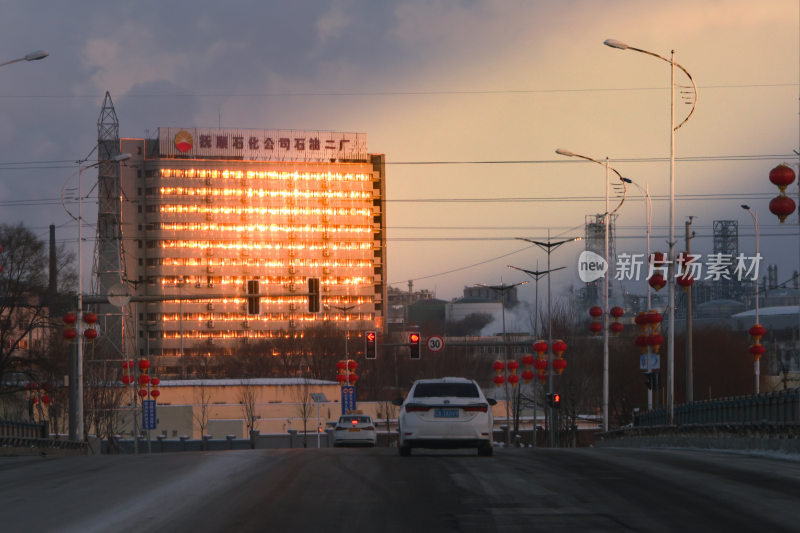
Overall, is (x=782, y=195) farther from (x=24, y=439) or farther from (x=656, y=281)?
(x=24, y=439)

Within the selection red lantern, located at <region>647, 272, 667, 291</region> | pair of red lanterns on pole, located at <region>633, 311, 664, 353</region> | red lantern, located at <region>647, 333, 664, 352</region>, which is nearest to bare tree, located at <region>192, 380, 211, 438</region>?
pair of red lanterns on pole, located at <region>633, 311, 664, 353</region>

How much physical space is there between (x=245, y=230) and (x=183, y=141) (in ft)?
64.5

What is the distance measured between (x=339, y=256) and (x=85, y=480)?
16221 cm

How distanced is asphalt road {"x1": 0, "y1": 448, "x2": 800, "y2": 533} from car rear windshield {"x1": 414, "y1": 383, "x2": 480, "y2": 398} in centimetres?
357

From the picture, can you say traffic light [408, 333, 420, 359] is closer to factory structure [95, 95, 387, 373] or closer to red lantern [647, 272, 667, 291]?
red lantern [647, 272, 667, 291]

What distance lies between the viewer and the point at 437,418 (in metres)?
22.9

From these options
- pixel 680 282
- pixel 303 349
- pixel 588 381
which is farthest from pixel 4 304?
pixel 303 349

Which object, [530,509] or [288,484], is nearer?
[530,509]

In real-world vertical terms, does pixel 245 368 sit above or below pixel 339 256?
below

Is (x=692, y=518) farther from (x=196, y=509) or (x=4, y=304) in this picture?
(x=4, y=304)

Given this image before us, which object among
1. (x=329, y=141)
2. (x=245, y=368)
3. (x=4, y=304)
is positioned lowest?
(x=245, y=368)

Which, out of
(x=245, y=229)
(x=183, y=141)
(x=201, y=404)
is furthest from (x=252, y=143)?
(x=201, y=404)

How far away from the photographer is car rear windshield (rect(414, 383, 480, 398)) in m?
23.2

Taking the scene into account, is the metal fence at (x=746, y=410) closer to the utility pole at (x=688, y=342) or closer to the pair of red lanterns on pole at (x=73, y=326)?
the utility pole at (x=688, y=342)
